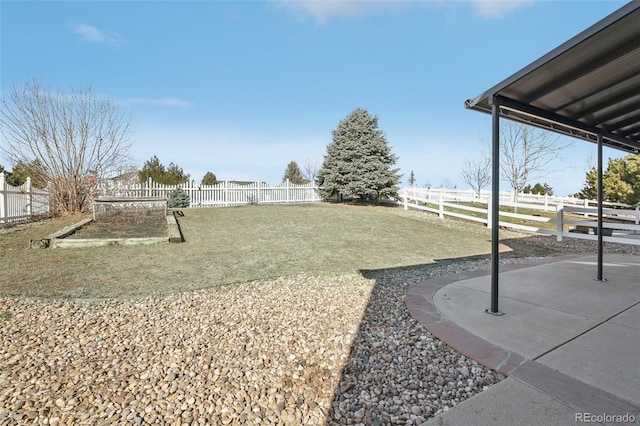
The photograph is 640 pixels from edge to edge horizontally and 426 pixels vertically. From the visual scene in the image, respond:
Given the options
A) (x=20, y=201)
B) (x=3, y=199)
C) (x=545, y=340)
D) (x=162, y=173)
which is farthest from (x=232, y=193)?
(x=545, y=340)

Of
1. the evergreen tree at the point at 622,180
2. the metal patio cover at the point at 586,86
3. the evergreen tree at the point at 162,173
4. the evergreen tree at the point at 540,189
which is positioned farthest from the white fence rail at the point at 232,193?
the evergreen tree at the point at 540,189

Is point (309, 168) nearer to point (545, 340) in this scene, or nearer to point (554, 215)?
point (554, 215)

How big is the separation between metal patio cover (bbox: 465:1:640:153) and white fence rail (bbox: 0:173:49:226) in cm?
1207

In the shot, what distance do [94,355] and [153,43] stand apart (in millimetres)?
9365

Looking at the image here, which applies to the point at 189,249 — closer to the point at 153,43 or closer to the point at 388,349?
the point at 388,349

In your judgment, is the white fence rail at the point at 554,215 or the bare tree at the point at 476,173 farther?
the bare tree at the point at 476,173

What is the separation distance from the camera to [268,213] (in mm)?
12273

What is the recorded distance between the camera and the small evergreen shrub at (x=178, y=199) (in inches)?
603

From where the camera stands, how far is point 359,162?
58.1 feet

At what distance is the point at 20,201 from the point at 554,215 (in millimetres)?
22263

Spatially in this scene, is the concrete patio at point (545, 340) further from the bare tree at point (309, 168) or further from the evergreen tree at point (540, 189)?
the bare tree at point (309, 168)

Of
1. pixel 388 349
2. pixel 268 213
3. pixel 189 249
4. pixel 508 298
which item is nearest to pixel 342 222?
pixel 268 213

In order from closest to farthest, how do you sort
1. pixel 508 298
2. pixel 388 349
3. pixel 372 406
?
pixel 372 406
pixel 388 349
pixel 508 298
